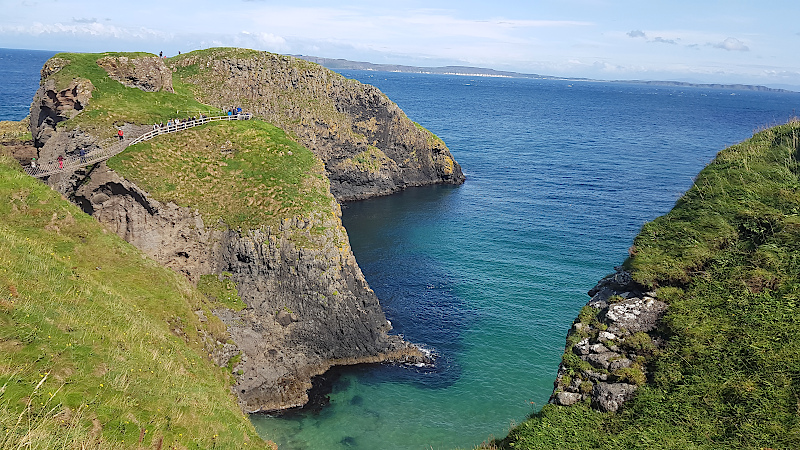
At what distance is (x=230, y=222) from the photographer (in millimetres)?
41375

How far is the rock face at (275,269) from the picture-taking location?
39.3m

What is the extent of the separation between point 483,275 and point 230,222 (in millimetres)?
29642

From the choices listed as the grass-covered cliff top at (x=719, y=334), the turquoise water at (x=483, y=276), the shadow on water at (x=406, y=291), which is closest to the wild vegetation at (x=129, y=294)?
the shadow on water at (x=406, y=291)

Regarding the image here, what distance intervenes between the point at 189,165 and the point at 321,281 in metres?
17.5

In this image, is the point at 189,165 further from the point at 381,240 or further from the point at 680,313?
the point at 680,313

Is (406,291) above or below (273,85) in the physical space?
below

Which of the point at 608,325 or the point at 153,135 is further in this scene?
the point at 153,135

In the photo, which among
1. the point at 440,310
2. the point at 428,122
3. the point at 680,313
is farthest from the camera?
the point at 428,122

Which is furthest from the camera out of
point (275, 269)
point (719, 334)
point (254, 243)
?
point (254, 243)

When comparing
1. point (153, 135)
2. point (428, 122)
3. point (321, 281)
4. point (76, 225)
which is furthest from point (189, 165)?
point (428, 122)

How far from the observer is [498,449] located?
15266 mm

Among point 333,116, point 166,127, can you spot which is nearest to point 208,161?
point 166,127

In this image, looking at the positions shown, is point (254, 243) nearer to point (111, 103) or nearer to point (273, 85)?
point (111, 103)

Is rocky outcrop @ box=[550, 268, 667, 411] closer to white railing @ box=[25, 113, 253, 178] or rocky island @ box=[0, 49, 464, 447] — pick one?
rocky island @ box=[0, 49, 464, 447]
